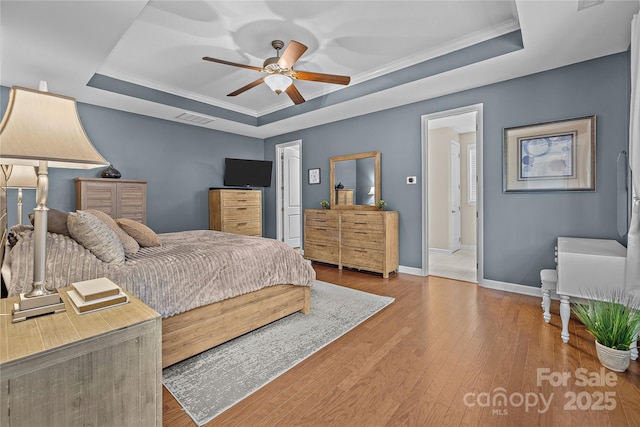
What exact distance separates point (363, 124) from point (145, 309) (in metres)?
4.33

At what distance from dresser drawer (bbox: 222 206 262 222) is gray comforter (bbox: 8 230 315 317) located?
2435mm

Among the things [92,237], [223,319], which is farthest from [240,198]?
[92,237]

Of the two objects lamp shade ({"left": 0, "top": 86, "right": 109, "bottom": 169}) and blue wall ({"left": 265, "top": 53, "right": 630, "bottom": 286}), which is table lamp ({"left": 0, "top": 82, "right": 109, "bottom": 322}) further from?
blue wall ({"left": 265, "top": 53, "right": 630, "bottom": 286})

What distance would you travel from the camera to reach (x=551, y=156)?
3.17m

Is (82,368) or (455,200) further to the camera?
(455,200)

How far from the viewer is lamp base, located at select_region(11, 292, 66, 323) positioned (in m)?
1.09

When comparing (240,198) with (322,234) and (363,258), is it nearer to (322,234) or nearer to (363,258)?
(322,234)

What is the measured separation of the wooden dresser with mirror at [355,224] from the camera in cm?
420

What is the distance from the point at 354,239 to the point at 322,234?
2.16 feet

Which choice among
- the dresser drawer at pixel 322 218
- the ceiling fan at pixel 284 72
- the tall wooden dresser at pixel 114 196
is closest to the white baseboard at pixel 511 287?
the dresser drawer at pixel 322 218

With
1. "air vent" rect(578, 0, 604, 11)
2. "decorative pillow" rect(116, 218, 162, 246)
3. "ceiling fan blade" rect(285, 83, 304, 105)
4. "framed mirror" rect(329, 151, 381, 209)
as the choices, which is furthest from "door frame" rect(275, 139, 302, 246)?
"air vent" rect(578, 0, 604, 11)

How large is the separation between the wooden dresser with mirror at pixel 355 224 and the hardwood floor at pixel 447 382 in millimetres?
1588

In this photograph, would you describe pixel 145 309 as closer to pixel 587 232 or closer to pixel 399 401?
pixel 399 401

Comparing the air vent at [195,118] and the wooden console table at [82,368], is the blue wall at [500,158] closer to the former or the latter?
the air vent at [195,118]
